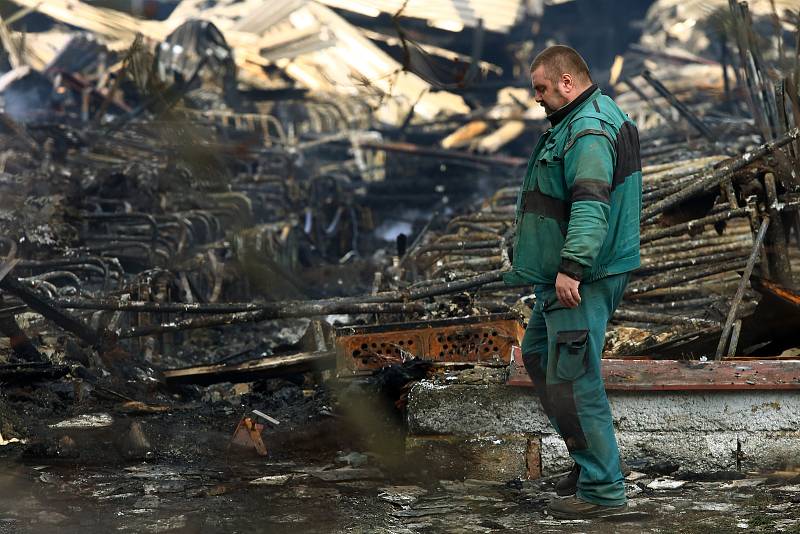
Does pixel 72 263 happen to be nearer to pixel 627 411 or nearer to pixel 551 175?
pixel 627 411

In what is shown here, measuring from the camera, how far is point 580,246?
3980 mm

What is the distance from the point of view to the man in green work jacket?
4.05 metres

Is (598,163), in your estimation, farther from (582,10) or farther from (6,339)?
(582,10)

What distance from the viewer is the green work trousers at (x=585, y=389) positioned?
4.12 metres

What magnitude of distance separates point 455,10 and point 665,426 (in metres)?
25.9

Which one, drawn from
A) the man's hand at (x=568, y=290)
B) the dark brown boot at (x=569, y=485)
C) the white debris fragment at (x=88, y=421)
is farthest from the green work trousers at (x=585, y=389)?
the white debris fragment at (x=88, y=421)

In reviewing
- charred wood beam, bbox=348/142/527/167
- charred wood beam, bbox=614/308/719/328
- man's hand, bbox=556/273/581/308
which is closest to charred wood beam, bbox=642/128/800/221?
charred wood beam, bbox=614/308/719/328

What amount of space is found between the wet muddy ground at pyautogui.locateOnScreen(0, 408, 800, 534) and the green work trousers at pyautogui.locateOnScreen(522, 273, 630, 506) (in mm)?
161

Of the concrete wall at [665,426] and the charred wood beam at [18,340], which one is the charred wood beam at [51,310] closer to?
the charred wood beam at [18,340]

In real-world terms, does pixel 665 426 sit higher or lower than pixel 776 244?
lower

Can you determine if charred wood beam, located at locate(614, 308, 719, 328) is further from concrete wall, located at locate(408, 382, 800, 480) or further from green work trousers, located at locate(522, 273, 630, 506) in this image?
green work trousers, located at locate(522, 273, 630, 506)

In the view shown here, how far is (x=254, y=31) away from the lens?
26.9 m

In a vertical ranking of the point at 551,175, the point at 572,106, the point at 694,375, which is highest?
the point at 572,106

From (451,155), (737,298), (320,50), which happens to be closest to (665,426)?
(737,298)
